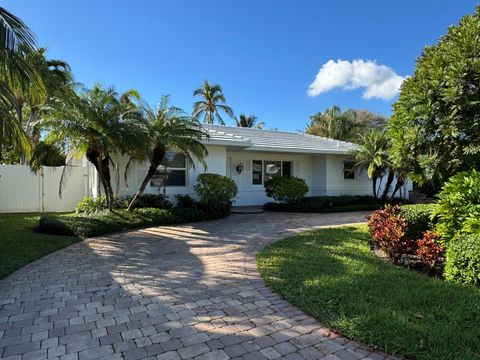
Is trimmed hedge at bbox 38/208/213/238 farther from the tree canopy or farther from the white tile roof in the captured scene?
the tree canopy

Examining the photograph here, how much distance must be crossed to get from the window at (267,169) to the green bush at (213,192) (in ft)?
15.3

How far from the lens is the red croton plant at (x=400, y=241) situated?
19.2ft

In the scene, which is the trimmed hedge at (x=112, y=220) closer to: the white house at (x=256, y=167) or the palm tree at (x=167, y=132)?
the palm tree at (x=167, y=132)

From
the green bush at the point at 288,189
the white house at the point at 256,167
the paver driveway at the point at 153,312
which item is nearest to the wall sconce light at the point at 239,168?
the white house at the point at 256,167

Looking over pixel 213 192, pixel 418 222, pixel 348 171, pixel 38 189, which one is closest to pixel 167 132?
pixel 213 192

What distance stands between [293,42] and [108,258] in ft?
46.1

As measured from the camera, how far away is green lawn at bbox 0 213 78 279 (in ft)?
20.7

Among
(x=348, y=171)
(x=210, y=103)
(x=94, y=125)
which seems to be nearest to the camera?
(x=94, y=125)

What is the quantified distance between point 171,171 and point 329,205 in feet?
26.0

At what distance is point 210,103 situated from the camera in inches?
1276

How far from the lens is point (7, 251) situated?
707cm

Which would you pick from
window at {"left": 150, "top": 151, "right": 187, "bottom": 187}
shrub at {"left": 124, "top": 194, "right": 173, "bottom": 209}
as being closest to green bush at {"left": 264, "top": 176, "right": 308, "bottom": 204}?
window at {"left": 150, "top": 151, "right": 187, "bottom": 187}

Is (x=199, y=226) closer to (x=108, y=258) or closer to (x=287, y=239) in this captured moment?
→ (x=287, y=239)

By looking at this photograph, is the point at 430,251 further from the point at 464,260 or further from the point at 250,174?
the point at 250,174
